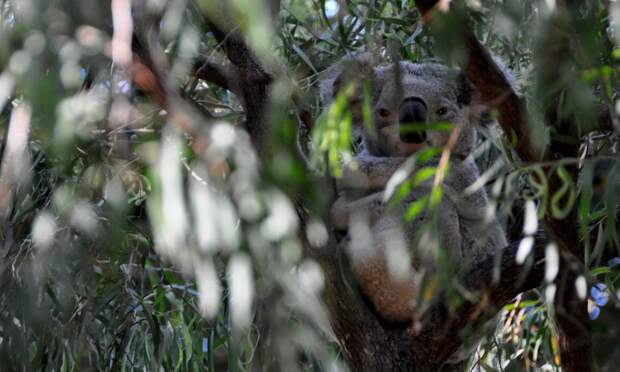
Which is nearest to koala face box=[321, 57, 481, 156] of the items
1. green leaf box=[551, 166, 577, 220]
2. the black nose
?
the black nose

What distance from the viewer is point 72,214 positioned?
2367mm

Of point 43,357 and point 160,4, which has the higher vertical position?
point 160,4

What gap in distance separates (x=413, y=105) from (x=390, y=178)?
9.0 inches

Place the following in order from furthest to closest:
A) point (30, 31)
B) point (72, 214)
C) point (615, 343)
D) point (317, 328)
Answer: point (317, 328) < point (72, 214) < point (615, 343) < point (30, 31)

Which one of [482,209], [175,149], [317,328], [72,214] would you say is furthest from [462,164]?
[175,149]

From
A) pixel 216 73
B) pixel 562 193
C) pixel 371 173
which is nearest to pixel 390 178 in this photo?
pixel 371 173

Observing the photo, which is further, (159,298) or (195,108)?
(159,298)

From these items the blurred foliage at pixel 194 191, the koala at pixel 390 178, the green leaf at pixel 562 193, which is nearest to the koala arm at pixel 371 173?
the koala at pixel 390 178

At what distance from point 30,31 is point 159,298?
133 cm

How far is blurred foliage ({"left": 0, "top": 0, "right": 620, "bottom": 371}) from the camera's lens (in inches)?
60.3

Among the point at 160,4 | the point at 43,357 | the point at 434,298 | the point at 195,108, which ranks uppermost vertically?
the point at 160,4

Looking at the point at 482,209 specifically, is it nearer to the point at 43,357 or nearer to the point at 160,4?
the point at 43,357

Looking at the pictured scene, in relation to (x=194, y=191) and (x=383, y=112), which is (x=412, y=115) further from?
(x=194, y=191)

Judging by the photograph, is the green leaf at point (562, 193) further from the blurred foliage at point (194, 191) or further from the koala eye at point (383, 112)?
the koala eye at point (383, 112)
